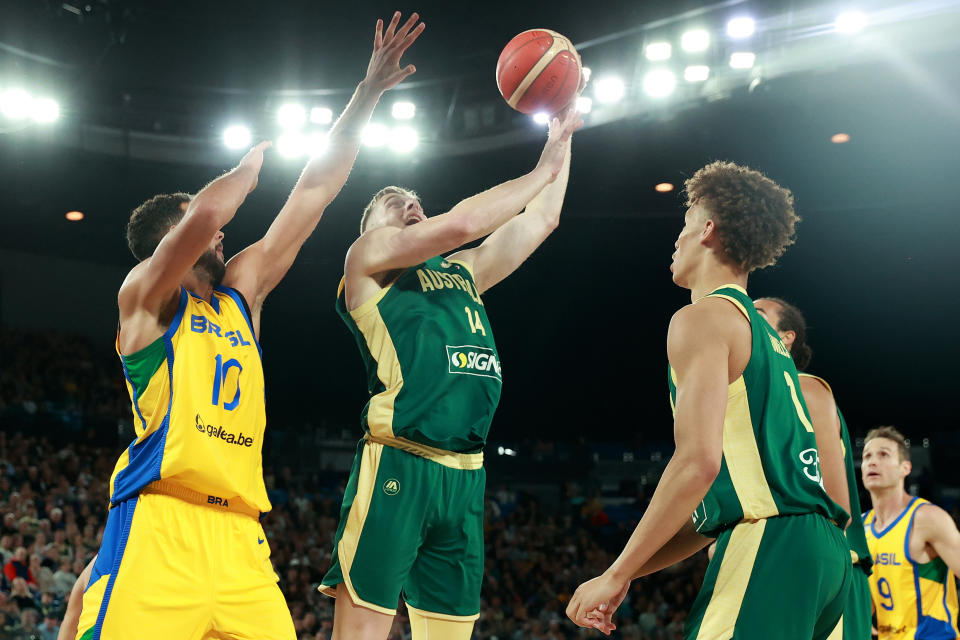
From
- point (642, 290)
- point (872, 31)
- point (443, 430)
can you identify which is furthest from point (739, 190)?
point (642, 290)

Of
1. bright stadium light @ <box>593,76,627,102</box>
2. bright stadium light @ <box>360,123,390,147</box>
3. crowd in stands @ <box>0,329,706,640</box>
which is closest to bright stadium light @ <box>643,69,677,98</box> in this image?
bright stadium light @ <box>593,76,627,102</box>

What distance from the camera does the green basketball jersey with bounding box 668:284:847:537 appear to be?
247 centimetres

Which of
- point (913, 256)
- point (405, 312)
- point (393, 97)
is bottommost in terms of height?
point (405, 312)

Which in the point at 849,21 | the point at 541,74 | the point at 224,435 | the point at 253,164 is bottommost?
the point at 224,435

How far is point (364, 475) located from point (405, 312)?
2.26 feet

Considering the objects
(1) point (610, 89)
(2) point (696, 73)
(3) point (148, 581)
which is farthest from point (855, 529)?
(1) point (610, 89)

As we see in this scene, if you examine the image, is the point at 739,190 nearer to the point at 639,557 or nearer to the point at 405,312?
the point at 639,557

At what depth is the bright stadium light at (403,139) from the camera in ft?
43.4

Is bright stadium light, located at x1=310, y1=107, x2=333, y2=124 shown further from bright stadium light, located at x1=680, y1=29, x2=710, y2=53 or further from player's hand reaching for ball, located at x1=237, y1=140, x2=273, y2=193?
player's hand reaching for ball, located at x1=237, y1=140, x2=273, y2=193

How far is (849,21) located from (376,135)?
6385mm

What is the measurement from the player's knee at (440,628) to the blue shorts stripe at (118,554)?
3.91ft

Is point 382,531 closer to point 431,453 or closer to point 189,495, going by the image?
point 431,453

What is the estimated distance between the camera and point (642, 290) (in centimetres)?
1786

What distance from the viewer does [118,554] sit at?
9.33ft
